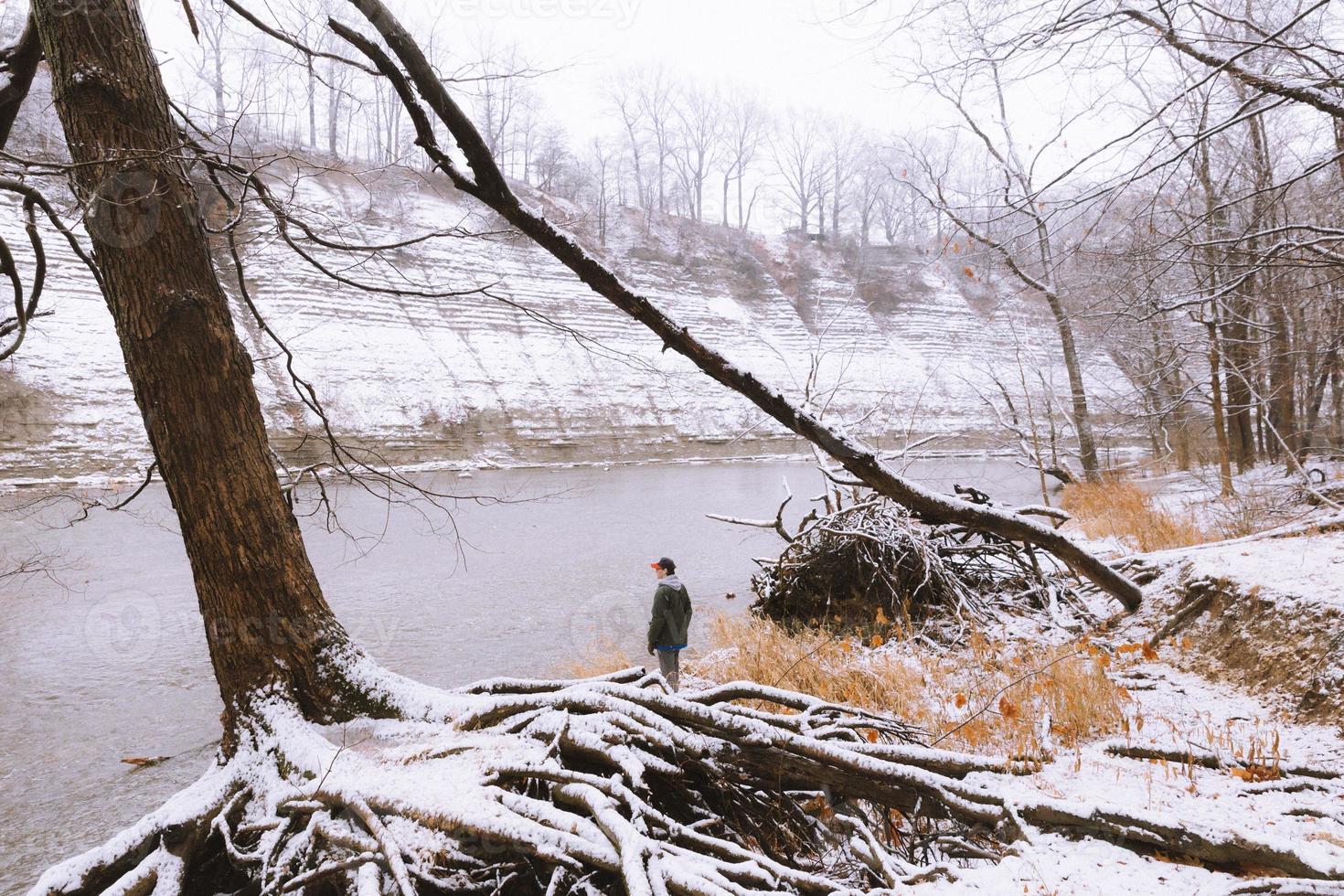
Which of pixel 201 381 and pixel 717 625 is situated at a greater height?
pixel 201 381

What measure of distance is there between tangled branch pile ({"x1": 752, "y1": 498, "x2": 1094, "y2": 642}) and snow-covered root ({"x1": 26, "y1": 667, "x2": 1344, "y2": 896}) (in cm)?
446

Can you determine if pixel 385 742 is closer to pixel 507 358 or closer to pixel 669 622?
pixel 669 622

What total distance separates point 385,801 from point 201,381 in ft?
5.66

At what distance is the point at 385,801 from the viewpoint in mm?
2445

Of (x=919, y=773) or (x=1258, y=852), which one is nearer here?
(x=1258, y=852)

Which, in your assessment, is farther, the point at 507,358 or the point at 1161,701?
the point at 507,358

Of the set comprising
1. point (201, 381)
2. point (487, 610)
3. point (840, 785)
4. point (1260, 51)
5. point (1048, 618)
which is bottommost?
point (487, 610)

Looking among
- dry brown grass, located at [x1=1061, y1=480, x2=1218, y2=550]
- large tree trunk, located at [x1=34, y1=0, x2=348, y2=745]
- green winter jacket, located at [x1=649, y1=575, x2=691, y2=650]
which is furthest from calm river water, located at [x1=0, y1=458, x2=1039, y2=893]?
dry brown grass, located at [x1=1061, y1=480, x2=1218, y2=550]

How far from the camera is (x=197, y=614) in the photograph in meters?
10.7

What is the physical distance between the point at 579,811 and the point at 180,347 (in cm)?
228

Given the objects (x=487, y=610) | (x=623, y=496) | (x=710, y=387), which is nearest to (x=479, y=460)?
(x=623, y=496)

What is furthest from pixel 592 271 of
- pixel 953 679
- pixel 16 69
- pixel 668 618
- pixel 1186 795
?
pixel 953 679

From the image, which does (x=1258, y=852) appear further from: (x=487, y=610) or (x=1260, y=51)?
(x=487, y=610)

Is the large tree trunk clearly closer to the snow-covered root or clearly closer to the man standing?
the snow-covered root
